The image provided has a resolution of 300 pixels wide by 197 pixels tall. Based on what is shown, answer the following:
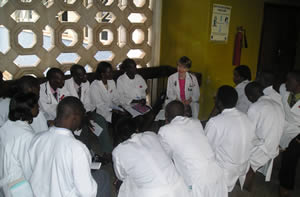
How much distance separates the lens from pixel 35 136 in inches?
71.2

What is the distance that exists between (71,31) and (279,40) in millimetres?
4013

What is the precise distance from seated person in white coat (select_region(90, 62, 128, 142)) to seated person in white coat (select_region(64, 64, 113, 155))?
99 millimetres

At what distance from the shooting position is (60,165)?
1.62 m

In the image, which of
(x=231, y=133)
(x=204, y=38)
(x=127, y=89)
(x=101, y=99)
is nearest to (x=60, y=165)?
(x=231, y=133)

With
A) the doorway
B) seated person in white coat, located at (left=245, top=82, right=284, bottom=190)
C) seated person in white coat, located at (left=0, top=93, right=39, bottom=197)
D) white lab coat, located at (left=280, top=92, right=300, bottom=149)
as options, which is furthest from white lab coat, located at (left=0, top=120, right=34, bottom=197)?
the doorway

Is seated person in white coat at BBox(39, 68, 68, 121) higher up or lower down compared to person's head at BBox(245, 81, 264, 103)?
lower down

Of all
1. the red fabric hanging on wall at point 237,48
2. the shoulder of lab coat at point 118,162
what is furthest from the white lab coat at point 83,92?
the red fabric hanging on wall at point 237,48

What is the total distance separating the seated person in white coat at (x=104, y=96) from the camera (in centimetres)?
348

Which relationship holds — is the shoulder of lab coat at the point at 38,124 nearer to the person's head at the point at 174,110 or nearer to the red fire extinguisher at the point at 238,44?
the person's head at the point at 174,110

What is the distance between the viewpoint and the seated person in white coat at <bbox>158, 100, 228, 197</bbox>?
2049mm

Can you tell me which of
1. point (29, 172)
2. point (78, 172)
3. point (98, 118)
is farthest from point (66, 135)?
point (98, 118)

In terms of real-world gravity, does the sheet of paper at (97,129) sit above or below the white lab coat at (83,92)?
below

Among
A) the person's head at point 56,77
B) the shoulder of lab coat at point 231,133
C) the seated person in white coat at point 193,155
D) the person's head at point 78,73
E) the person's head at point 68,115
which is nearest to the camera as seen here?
the person's head at point 68,115

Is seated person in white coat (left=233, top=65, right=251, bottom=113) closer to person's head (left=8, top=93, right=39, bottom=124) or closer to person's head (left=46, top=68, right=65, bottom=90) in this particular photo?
person's head (left=46, top=68, right=65, bottom=90)
